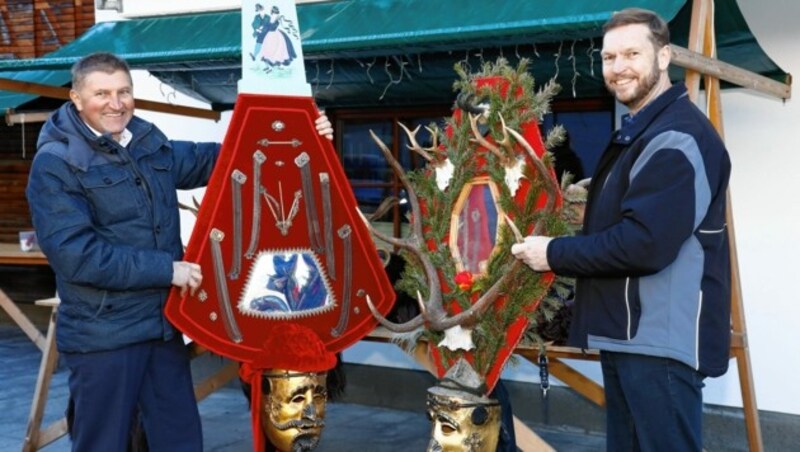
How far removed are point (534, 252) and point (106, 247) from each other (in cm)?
153

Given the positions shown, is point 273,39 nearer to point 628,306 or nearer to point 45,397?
point 628,306

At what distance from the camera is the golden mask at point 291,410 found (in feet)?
13.1

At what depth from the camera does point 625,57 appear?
300cm

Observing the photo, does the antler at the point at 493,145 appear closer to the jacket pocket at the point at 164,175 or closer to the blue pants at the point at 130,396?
the jacket pocket at the point at 164,175

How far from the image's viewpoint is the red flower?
3.65 meters

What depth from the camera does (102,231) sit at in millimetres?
3695

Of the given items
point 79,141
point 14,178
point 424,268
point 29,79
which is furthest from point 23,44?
point 424,268

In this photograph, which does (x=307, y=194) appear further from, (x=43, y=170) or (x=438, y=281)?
(x=43, y=170)

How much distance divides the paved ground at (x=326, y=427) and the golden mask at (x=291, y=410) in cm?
182

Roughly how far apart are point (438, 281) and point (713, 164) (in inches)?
46.2

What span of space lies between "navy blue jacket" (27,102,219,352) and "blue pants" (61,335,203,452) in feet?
0.24

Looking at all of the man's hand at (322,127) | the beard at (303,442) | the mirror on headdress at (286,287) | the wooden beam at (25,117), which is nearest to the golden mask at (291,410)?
the beard at (303,442)

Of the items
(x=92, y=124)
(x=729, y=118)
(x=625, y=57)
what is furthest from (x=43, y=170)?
(x=729, y=118)

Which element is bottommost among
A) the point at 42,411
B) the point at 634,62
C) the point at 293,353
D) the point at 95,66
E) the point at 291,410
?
the point at 42,411
